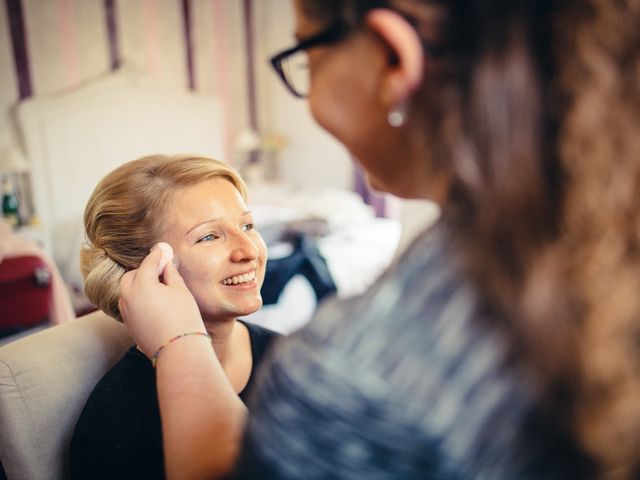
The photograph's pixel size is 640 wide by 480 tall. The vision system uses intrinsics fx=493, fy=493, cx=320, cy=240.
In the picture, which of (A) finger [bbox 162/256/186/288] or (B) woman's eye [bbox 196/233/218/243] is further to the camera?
(B) woman's eye [bbox 196/233/218/243]

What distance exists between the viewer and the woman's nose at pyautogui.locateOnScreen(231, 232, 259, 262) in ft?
3.77

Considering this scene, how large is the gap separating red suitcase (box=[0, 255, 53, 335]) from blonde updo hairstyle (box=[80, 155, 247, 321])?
1510 mm

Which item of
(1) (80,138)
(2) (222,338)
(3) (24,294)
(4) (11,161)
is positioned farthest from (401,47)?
(1) (80,138)

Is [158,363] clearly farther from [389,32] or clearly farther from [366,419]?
[389,32]

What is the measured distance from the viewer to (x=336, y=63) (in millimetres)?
476

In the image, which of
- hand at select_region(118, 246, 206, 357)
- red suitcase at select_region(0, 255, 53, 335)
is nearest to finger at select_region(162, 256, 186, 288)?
hand at select_region(118, 246, 206, 357)

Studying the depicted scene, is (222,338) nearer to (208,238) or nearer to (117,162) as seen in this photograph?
(208,238)

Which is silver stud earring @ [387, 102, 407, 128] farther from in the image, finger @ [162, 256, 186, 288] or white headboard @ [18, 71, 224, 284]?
white headboard @ [18, 71, 224, 284]

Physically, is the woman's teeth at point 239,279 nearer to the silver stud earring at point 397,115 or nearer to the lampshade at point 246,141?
the silver stud earring at point 397,115

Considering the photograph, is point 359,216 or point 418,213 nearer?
point 418,213

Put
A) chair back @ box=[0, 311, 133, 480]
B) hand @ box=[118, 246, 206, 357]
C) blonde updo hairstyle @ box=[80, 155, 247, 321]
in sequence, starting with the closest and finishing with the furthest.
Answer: hand @ box=[118, 246, 206, 357] < chair back @ box=[0, 311, 133, 480] < blonde updo hairstyle @ box=[80, 155, 247, 321]

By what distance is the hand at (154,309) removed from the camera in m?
0.65

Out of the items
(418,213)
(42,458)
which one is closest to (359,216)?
(418,213)

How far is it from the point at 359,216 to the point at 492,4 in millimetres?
3395
